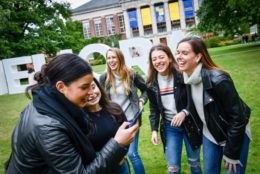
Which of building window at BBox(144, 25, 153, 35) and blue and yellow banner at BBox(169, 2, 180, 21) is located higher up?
blue and yellow banner at BBox(169, 2, 180, 21)

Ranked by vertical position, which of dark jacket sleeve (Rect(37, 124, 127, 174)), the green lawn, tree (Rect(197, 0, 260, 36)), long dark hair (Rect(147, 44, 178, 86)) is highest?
tree (Rect(197, 0, 260, 36))

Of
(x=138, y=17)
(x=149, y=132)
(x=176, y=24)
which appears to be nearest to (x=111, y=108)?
(x=149, y=132)

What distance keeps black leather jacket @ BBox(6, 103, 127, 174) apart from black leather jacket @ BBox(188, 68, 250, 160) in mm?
1214

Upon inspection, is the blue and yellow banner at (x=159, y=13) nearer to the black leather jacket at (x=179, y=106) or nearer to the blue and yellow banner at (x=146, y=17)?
the blue and yellow banner at (x=146, y=17)

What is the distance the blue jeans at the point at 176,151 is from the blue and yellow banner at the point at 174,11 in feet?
187

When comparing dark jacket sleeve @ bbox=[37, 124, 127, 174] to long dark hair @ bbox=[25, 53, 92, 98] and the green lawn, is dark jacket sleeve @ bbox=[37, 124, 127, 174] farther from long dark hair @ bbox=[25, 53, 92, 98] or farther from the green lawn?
the green lawn

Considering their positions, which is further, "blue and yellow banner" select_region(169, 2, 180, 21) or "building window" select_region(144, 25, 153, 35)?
"building window" select_region(144, 25, 153, 35)

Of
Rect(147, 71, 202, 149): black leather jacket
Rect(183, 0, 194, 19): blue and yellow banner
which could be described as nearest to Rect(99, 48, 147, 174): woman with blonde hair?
Rect(147, 71, 202, 149): black leather jacket

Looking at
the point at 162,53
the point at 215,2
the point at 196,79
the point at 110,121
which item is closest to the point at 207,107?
the point at 196,79

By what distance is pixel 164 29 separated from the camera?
196 ft

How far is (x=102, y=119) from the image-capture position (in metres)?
2.67

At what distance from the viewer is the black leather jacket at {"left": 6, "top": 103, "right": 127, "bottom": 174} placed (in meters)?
1.60

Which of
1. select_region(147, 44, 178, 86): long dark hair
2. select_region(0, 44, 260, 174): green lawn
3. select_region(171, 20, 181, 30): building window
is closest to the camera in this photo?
select_region(147, 44, 178, 86): long dark hair

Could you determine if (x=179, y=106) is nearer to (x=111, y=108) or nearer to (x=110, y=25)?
(x=111, y=108)
